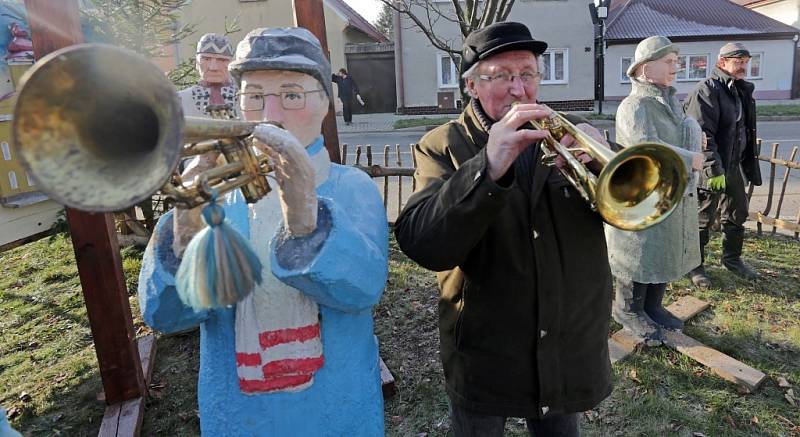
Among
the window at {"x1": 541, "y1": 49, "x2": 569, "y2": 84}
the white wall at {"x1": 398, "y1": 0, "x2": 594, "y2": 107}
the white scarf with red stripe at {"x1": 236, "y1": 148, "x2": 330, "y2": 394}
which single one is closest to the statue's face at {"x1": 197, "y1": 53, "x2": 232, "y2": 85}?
the white scarf with red stripe at {"x1": 236, "y1": 148, "x2": 330, "y2": 394}

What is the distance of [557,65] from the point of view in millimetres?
20172

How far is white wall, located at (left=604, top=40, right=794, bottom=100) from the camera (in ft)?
73.7

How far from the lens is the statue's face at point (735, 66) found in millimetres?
4609

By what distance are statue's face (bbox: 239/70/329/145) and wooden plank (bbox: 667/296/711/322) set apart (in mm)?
3667

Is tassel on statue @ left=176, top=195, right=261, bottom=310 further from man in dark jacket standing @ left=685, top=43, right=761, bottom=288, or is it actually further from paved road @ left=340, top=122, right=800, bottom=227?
paved road @ left=340, top=122, right=800, bottom=227

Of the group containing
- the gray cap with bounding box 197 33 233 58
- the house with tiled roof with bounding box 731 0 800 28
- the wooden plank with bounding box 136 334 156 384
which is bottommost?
the wooden plank with bounding box 136 334 156 384

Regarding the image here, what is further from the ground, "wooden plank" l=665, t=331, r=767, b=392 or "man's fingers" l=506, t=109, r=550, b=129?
"man's fingers" l=506, t=109, r=550, b=129

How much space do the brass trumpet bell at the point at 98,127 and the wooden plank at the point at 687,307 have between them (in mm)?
4223

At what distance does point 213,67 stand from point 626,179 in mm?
3139

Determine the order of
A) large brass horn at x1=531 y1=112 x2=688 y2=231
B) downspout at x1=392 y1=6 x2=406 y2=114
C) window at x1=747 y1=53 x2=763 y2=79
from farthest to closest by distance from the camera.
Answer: window at x1=747 y1=53 x2=763 y2=79 < downspout at x1=392 y1=6 x2=406 y2=114 < large brass horn at x1=531 y1=112 x2=688 y2=231

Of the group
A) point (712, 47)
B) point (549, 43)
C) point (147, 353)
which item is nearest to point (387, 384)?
point (147, 353)

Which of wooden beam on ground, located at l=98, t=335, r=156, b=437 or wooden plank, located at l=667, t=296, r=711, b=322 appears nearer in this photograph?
wooden beam on ground, located at l=98, t=335, r=156, b=437

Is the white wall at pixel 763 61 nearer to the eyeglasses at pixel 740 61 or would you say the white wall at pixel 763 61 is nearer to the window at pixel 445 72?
the window at pixel 445 72

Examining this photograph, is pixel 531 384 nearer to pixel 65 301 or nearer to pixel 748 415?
pixel 748 415
